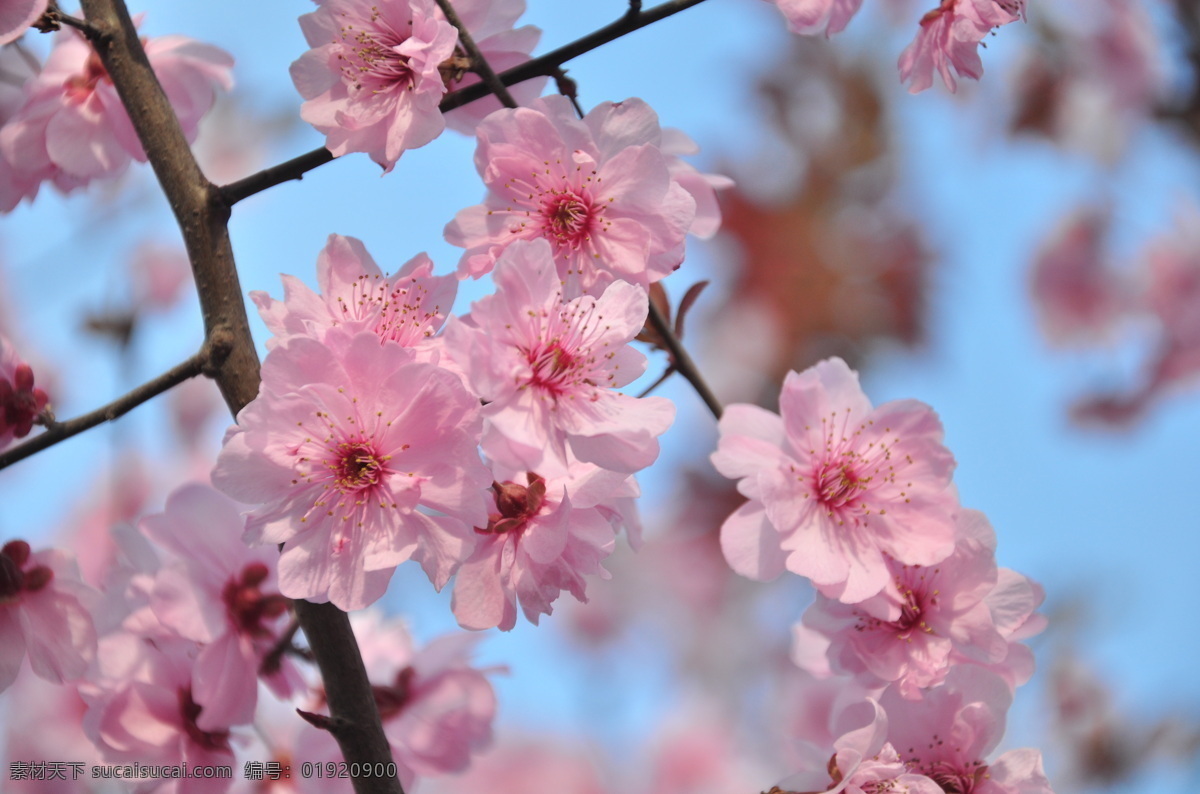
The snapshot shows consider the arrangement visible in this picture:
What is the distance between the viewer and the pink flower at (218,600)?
2.96ft

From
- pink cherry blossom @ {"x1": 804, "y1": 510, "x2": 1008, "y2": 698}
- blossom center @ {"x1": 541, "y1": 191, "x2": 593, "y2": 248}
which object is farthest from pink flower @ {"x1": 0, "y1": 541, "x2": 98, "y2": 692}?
pink cherry blossom @ {"x1": 804, "y1": 510, "x2": 1008, "y2": 698}

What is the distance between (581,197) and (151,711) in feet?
2.21

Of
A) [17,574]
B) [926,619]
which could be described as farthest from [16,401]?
[926,619]

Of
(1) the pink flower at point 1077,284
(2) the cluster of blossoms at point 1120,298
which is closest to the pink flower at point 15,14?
(2) the cluster of blossoms at point 1120,298

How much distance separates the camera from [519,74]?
0.83m

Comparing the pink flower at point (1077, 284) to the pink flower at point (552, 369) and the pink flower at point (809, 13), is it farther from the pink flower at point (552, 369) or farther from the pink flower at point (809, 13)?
the pink flower at point (552, 369)

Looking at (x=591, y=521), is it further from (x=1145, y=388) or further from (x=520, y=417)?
(x=1145, y=388)

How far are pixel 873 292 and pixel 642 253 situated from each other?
477 centimetres

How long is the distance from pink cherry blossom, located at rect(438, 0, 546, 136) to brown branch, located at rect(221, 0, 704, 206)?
3cm

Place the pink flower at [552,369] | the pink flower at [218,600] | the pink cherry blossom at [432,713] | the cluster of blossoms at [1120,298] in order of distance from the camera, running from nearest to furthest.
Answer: the pink flower at [552,369]
the pink flower at [218,600]
the pink cherry blossom at [432,713]
the cluster of blossoms at [1120,298]

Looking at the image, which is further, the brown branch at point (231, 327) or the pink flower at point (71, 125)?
the pink flower at point (71, 125)

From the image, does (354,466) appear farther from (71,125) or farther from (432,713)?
(71,125)

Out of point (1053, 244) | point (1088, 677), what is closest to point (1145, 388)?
point (1053, 244)

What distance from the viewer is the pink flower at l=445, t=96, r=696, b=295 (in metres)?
A: 0.80
